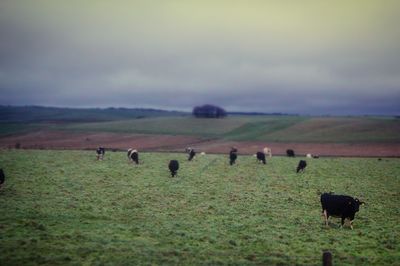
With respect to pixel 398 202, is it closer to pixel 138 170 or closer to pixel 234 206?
pixel 234 206

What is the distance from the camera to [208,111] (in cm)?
13312

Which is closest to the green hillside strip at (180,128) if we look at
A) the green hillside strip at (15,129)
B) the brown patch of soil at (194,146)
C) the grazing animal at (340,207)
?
the green hillside strip at (15,129)

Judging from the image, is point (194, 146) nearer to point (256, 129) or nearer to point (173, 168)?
point (173, 168)

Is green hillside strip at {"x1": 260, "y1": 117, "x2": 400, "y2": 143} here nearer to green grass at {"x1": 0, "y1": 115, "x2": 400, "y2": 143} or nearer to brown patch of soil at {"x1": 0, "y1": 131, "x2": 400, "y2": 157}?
green grass at {"x1": 0, "y1": 115, "x2": 400, "y2": 143}

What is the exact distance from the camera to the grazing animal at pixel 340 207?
18391mm

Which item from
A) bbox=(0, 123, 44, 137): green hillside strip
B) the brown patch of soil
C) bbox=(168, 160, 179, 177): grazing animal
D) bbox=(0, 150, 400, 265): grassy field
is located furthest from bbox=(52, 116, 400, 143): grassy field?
bbox=(168, 160, 179, 177): grazing animal

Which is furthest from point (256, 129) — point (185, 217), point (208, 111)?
point (185, 217)

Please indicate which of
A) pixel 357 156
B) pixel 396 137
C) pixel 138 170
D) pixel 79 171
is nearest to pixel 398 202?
pixel 138 170

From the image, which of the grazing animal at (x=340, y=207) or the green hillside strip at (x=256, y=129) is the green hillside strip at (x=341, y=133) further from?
the grazing animal at (x=340, y=207)

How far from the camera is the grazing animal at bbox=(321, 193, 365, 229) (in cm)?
1839

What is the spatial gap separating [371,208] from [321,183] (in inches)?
300

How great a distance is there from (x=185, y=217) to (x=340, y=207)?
7.79 meters

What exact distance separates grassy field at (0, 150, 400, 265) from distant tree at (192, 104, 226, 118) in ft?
323

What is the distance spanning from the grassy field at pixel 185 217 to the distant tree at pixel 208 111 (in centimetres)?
9851
